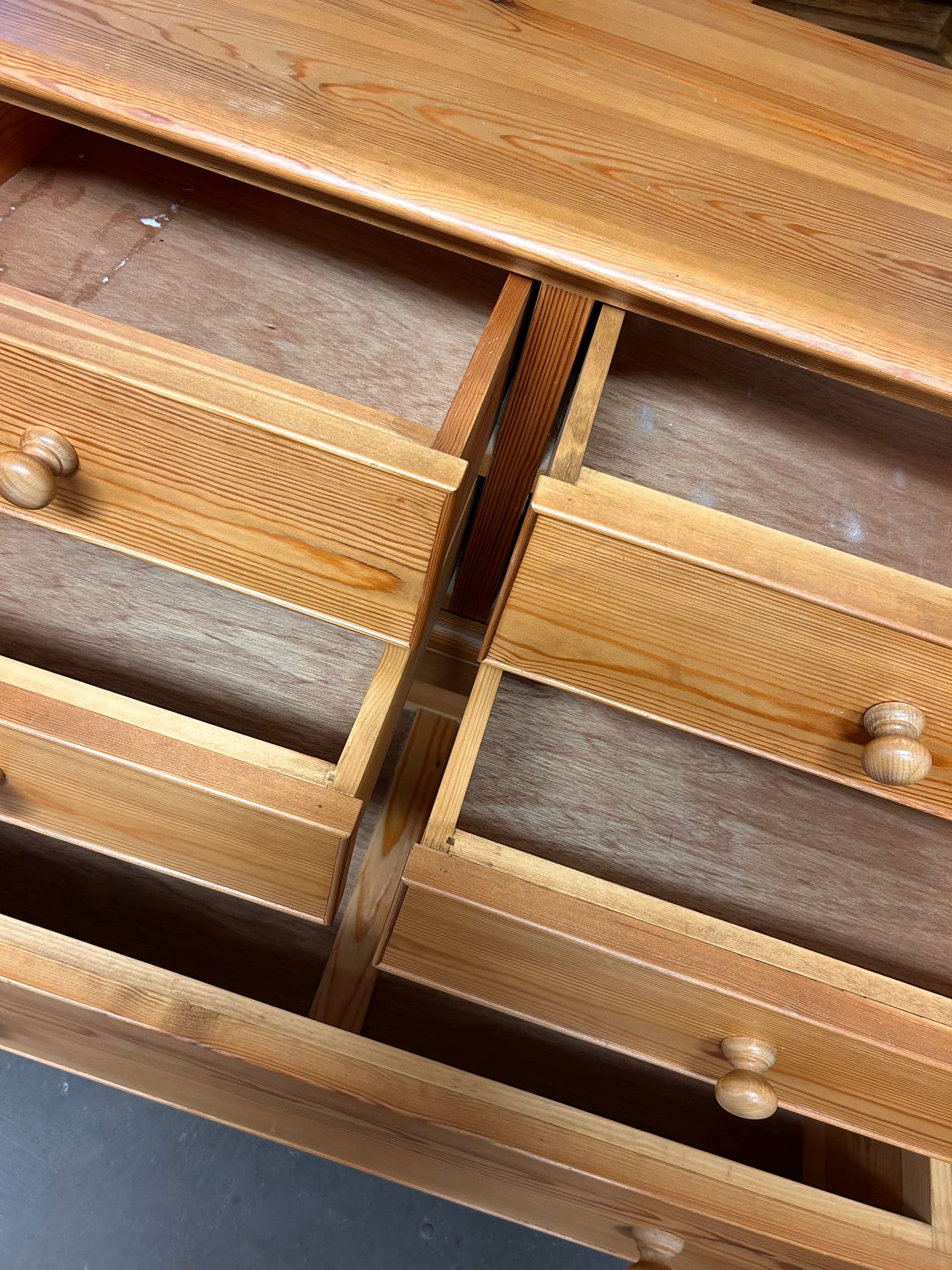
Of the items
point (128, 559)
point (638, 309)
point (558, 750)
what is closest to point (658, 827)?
point (558, 750)

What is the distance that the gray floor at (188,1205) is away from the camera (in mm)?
854

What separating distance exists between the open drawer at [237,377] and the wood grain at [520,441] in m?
0.03

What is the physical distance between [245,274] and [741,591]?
1.50ft

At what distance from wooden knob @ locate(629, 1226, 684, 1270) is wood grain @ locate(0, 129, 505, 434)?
634 millimetres

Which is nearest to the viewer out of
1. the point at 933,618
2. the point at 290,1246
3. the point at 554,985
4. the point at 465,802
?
the point at 933,618

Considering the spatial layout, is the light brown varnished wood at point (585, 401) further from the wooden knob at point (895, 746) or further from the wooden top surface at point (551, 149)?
the wooden knob at point (895, 746)

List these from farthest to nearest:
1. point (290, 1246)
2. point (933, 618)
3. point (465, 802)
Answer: point (290, 1246)
point (465, 802)
point (933, 618)

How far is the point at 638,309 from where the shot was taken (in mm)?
559

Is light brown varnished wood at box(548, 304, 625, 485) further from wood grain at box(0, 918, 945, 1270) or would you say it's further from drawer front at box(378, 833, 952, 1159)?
wood grain at box(0, 918, 945, 1270)

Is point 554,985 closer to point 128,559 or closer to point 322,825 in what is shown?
point 322,825

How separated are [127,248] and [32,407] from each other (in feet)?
0.79

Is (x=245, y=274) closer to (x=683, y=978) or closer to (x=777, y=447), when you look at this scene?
(x=777, y=447)

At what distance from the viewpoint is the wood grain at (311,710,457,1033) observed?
2.64 ft

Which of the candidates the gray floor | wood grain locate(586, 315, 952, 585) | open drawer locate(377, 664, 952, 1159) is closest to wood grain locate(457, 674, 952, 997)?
open drawer locate(377, 664, 952, 1159)
